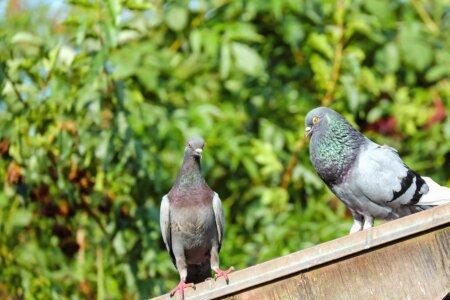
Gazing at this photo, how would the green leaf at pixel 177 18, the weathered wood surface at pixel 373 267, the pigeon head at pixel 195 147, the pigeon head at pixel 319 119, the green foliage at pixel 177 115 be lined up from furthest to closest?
the green leaf at pixel 177 18 → the green foliage at pixel 177 115 → the pigeon head at pixel 195 147 → the pigeon head at pixel 319 119 → the weathered wood surface at pixel 373 267

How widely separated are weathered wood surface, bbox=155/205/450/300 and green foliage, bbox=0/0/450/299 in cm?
211

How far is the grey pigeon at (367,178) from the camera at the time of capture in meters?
4.53

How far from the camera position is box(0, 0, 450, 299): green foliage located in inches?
241

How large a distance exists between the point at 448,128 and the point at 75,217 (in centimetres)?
222

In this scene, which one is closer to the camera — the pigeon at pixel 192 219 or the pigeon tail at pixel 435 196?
the pigeon tail at pixel 435 196

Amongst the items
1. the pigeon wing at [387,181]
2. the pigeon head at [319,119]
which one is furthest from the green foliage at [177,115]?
the pigeon wing at [387,181]

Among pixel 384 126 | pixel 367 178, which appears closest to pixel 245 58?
pixel 384 126

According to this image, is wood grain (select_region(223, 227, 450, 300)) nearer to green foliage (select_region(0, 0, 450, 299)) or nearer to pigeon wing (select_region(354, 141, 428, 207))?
pigeon wing (select_region(354, 141, 428, 207))

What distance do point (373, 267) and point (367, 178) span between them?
690 mm

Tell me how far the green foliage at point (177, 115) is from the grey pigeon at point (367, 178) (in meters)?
1.48

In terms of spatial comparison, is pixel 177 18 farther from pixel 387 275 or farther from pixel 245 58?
pixel 387 275

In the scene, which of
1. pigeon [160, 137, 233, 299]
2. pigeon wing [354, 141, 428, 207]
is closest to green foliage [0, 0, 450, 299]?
pigeon [160, 137, 233, 299]

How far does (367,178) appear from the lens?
15.1 feet

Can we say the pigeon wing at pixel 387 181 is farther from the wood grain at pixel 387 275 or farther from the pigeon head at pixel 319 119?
the wood grain at pixel 387 275
